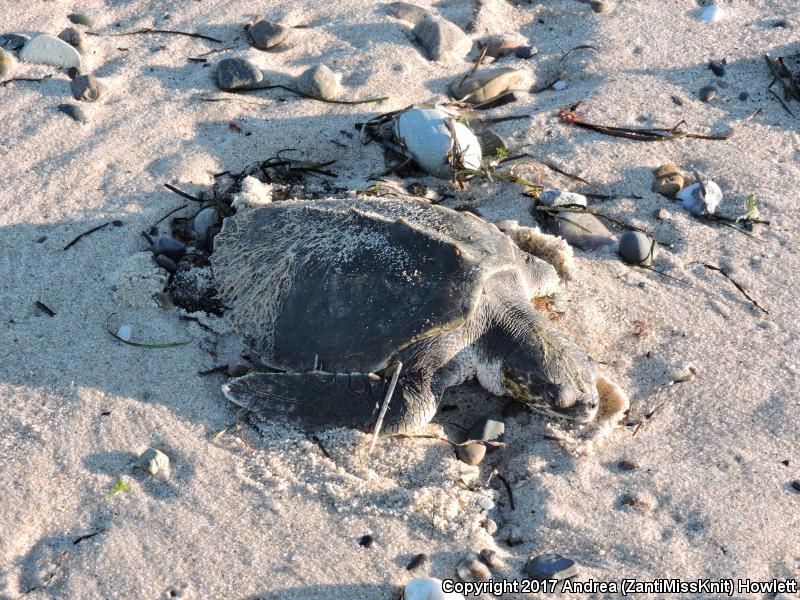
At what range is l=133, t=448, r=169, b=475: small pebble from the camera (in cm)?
267

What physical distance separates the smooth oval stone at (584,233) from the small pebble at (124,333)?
2.07 metres

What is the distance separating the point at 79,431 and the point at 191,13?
3.10m

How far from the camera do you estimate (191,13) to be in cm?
483

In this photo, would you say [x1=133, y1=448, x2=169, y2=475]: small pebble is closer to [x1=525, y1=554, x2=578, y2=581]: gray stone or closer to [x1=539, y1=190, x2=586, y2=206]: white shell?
[x1=525, y1=554, x2=578, y2=581]: gray stone

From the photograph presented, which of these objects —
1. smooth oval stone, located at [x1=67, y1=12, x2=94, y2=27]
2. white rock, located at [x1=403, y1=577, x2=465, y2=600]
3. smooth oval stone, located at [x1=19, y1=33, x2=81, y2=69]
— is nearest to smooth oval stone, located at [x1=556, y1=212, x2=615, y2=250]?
white rock, located at [x1=403, y1=577, x2=465, y2=600]

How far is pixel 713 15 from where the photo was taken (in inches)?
194

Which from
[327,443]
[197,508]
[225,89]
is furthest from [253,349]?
[225,89]

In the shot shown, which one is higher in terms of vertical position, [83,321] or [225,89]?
[225,89]

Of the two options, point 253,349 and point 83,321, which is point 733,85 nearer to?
point 253,349

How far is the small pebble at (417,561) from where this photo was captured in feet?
8.07

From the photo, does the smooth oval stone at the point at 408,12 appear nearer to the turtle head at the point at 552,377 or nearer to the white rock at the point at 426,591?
the turtle head at the point at 552,377

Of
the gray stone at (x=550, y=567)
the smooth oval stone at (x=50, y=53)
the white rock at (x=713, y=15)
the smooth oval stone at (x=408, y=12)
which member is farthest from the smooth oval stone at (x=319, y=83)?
the gray stone at (x=550, y=567)

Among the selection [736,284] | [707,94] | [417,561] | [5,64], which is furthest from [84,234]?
[707,94]

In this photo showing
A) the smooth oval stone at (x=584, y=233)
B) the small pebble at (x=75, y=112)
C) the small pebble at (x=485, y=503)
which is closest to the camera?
the small pebble at (x=485, y=503)
